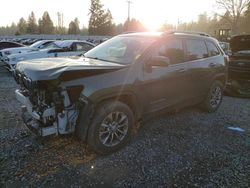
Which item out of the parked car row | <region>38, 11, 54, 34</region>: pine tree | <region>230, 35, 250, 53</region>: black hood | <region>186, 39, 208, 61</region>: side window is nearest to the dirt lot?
the parked car row

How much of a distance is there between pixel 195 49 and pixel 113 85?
7.95 feet

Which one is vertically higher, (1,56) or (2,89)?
(1,56)

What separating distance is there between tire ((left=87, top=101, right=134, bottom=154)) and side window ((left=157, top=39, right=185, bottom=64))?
1.29 meters

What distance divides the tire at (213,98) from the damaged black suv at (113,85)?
409 mm

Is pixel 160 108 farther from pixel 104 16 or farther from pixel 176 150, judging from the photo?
pixel 104 16

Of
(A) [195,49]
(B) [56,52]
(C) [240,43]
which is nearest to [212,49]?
(A) [195,49]

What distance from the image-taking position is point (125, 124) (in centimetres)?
400

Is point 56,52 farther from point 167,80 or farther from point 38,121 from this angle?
point 38,121

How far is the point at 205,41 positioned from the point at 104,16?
67.1 m

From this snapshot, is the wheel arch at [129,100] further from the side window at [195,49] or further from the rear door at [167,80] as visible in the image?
the side window at [195,49]

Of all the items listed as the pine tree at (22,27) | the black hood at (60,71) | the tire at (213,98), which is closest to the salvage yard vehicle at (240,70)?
the tire at (213,98)

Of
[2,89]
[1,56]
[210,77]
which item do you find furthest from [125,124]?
[1,56]

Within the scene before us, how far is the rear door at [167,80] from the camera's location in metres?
4.21

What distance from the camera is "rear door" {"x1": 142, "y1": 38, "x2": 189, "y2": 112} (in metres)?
4.21
